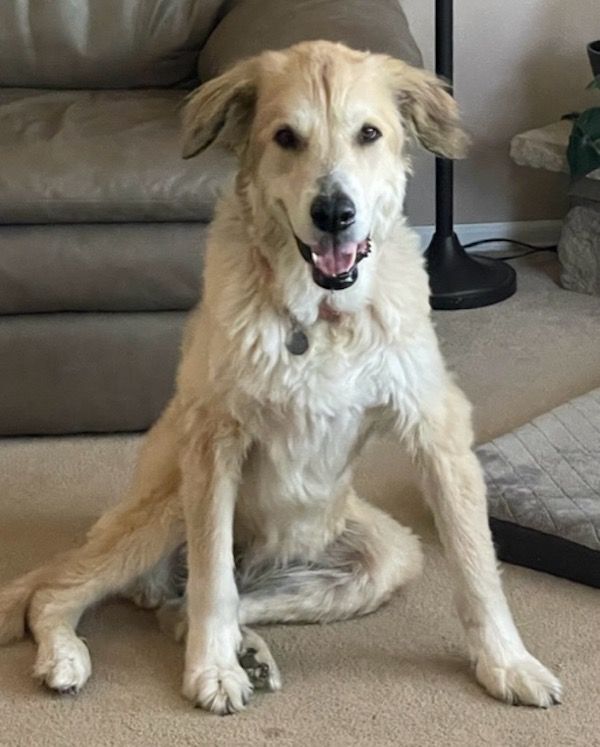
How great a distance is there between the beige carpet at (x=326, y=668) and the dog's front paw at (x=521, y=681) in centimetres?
2

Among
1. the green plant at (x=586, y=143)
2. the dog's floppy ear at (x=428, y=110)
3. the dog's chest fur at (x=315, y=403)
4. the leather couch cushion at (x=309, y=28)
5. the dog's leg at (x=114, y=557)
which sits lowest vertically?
the dog's leg at (x=114, y=557)

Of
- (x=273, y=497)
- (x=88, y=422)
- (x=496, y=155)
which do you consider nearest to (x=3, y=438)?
(x=88, y=422)

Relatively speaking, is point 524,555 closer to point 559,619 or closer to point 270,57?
point 559,619

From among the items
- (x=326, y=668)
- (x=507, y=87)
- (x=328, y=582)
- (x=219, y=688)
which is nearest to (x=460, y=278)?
(x=507, y=87)

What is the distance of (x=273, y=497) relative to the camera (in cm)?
177

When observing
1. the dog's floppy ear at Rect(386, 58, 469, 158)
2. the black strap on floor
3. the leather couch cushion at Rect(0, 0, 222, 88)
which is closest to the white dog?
the dog's floppy ear at Rect(386, 58, 469, 158)

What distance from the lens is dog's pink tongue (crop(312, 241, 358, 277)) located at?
1568mm

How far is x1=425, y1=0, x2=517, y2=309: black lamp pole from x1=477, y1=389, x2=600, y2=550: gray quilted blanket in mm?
766

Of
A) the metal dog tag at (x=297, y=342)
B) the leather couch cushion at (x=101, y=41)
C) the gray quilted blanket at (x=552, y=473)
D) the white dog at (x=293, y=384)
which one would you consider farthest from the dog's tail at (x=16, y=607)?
the leather couch cushion at (x=101, y=41)

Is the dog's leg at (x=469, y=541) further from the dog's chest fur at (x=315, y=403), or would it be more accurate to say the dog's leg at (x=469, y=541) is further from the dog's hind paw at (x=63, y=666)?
the dog's hind paw at (x=63, y=666)

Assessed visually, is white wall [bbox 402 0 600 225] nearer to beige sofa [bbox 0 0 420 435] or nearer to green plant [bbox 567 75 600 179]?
green plant [bbox 567 75 600 179]

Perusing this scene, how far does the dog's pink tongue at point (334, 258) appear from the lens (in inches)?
61.7

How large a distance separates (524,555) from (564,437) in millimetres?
319

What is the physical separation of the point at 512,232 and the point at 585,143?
552 millimetres
